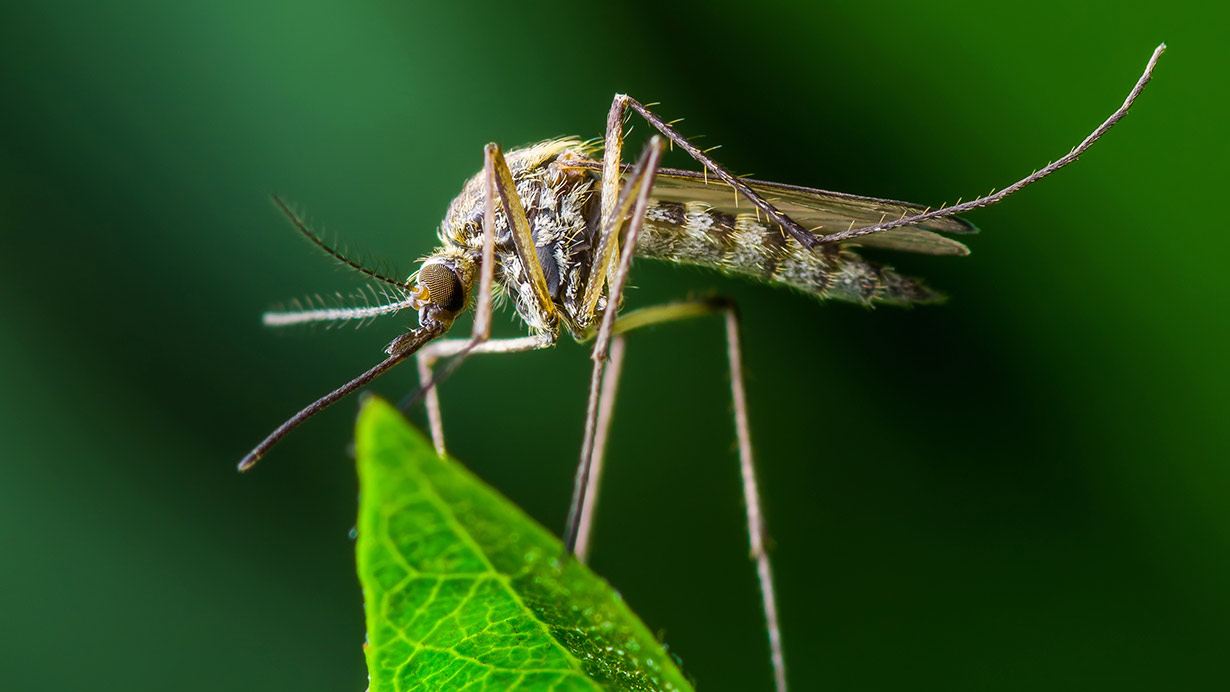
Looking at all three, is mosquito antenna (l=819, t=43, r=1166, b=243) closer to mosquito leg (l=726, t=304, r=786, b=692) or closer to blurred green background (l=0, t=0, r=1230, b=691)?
blurred green background (l=0, t=0, r=1230, b=691)

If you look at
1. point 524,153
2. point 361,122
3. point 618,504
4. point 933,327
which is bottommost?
point 618,504

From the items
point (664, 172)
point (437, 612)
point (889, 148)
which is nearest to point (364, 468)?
point (437, 612)

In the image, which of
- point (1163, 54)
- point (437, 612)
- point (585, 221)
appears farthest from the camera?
point (585, 221)

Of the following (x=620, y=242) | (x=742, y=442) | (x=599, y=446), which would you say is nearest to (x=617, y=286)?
(x=620, y=242)

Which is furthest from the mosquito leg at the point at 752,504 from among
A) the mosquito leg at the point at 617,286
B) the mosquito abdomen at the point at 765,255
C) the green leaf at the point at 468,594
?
the green leaf at the point at 468,594

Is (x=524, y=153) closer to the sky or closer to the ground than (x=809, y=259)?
closer to the sky

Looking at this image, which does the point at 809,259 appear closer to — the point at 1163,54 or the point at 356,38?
the point at 1163,54

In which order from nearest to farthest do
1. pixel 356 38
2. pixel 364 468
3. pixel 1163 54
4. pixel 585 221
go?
1. pixel 364 468
2. pixel 1163 54
3. pixel 585 221
4. pixel 356 38

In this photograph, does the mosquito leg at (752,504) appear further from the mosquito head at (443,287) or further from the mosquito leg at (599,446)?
the mosquito head at (443,287)
